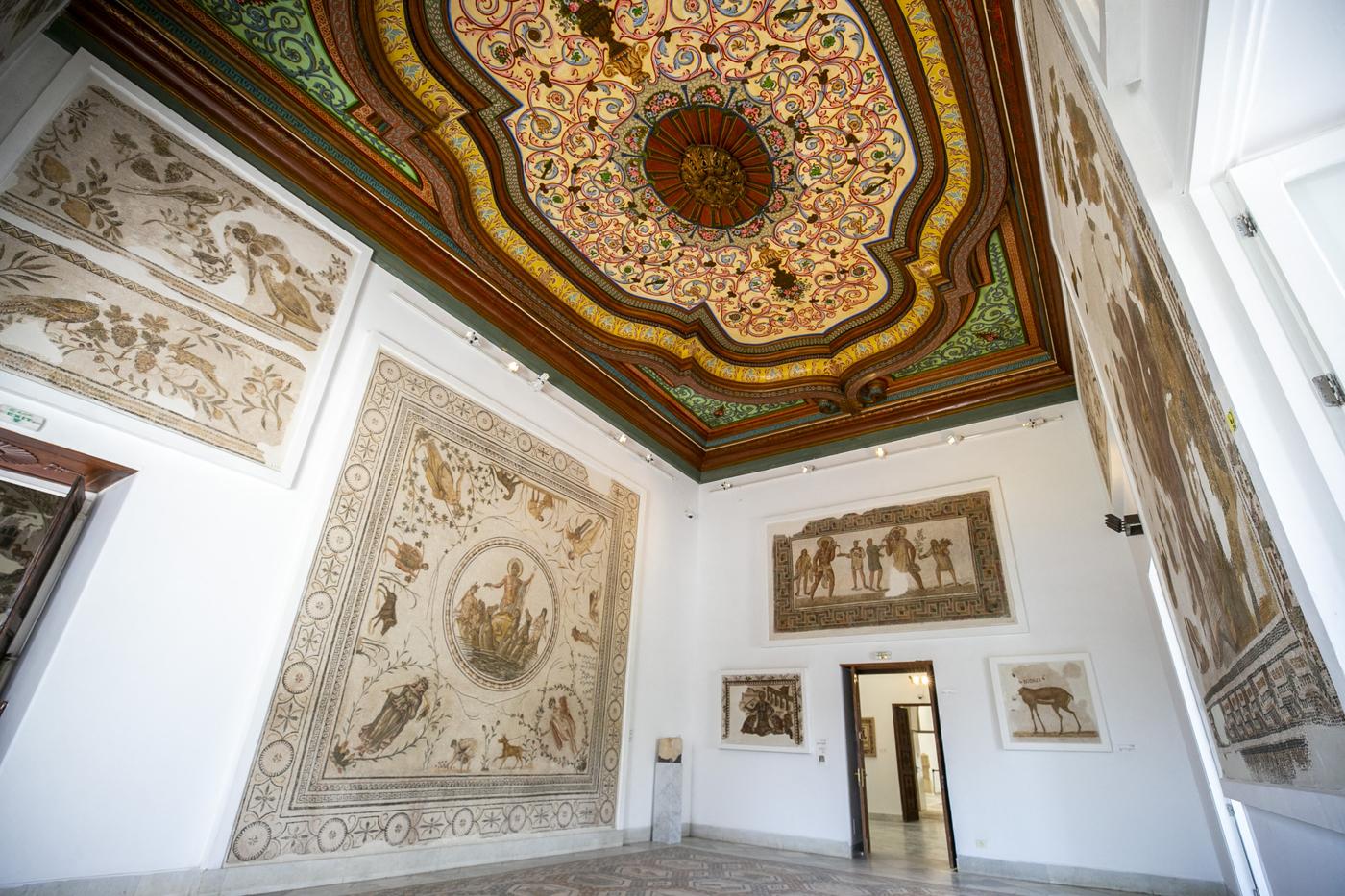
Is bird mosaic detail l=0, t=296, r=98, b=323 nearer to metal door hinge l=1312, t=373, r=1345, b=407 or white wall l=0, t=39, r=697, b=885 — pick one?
white wall l=0, t=39, r=697, b=885

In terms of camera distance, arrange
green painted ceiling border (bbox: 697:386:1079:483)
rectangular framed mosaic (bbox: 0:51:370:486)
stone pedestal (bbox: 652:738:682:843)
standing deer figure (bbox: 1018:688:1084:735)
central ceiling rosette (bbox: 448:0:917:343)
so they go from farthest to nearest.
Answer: green painted ceiling border (bbox: 697:386:1079:483) → stone pedestal (bbox: 652:738:682:843) → standing deer figure (bbox: 1018:688:1084:735) → central ceiling rosette (bbox: 448:0:917:343) → rectangular framed mosaic (bbox: 0:51:370:486)

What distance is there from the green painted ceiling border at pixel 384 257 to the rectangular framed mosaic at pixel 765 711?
12.1 ft

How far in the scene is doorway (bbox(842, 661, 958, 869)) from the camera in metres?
8.23

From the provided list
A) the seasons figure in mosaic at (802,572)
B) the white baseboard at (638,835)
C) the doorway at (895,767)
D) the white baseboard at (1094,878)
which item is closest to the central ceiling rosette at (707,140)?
the seasons figure in mosaic at (802,572)

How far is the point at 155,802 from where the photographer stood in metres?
4.29

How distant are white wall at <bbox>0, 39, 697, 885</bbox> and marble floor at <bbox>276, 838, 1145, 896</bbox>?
118 centimetres

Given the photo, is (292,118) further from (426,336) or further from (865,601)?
(865,601)

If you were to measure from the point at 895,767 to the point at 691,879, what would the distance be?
35.0 ft

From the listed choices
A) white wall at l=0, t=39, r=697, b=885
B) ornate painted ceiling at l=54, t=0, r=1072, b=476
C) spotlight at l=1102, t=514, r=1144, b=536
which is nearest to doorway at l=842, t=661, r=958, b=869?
spotlight at l=1102, t=514, r=1144, b=536

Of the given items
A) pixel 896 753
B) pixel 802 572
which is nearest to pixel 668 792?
pixel 802 572

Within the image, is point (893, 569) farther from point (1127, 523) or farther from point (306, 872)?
point (306, 872)

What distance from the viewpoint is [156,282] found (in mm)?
4859

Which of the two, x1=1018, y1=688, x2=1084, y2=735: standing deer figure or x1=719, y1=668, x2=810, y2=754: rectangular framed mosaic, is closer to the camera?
x1=1018, y1=688, x2=1084, y2=735: standing deer figure

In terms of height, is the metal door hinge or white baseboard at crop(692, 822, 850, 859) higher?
the metal door hinge
